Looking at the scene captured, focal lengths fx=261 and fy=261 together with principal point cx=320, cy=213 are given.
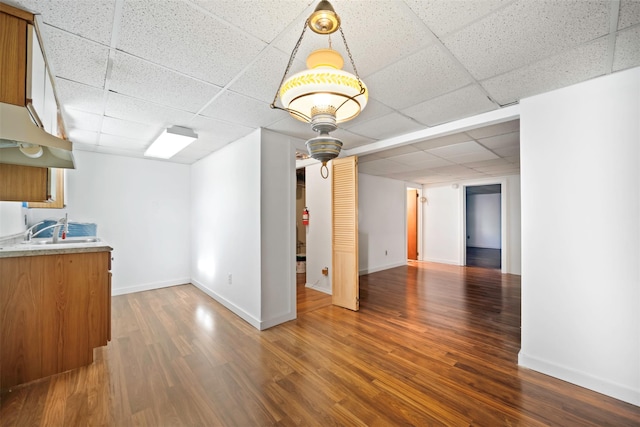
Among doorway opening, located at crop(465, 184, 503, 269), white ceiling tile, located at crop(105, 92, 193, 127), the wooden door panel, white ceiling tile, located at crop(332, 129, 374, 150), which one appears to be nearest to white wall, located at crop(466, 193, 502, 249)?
doorway opening, located at crop(465, 184, 503, 269)

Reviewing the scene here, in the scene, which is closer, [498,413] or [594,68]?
[498,413]

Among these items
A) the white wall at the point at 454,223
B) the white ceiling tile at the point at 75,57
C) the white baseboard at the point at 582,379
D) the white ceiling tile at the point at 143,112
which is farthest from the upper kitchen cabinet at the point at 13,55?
the white wall at the point at 454,223

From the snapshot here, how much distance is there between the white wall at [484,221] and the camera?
11328mm

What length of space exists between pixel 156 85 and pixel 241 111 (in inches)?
29.1

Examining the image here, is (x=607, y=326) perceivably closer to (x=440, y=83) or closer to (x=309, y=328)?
(x=440, y=83)

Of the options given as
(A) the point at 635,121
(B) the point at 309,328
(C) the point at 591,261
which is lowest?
(B) the point at 309,328

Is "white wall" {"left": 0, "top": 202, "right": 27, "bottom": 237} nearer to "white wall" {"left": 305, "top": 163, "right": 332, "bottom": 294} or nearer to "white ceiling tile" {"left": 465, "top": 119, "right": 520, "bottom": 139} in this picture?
"white wall" {"left": 305, "top": 163, "right": 332, "bottom": 294}

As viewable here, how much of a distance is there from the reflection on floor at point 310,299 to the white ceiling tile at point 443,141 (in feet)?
8.98

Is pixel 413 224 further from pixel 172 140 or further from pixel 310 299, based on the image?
pixel 172 140

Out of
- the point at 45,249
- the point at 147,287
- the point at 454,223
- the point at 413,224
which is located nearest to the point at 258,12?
the point at 45,249

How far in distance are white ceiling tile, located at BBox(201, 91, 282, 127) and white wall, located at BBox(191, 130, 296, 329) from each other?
1.00 feet

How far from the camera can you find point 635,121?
1.87 metres

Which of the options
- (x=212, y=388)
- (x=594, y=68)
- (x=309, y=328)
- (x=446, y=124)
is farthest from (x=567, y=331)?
(x=212, y=388)

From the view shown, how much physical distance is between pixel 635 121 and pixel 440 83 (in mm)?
1376
